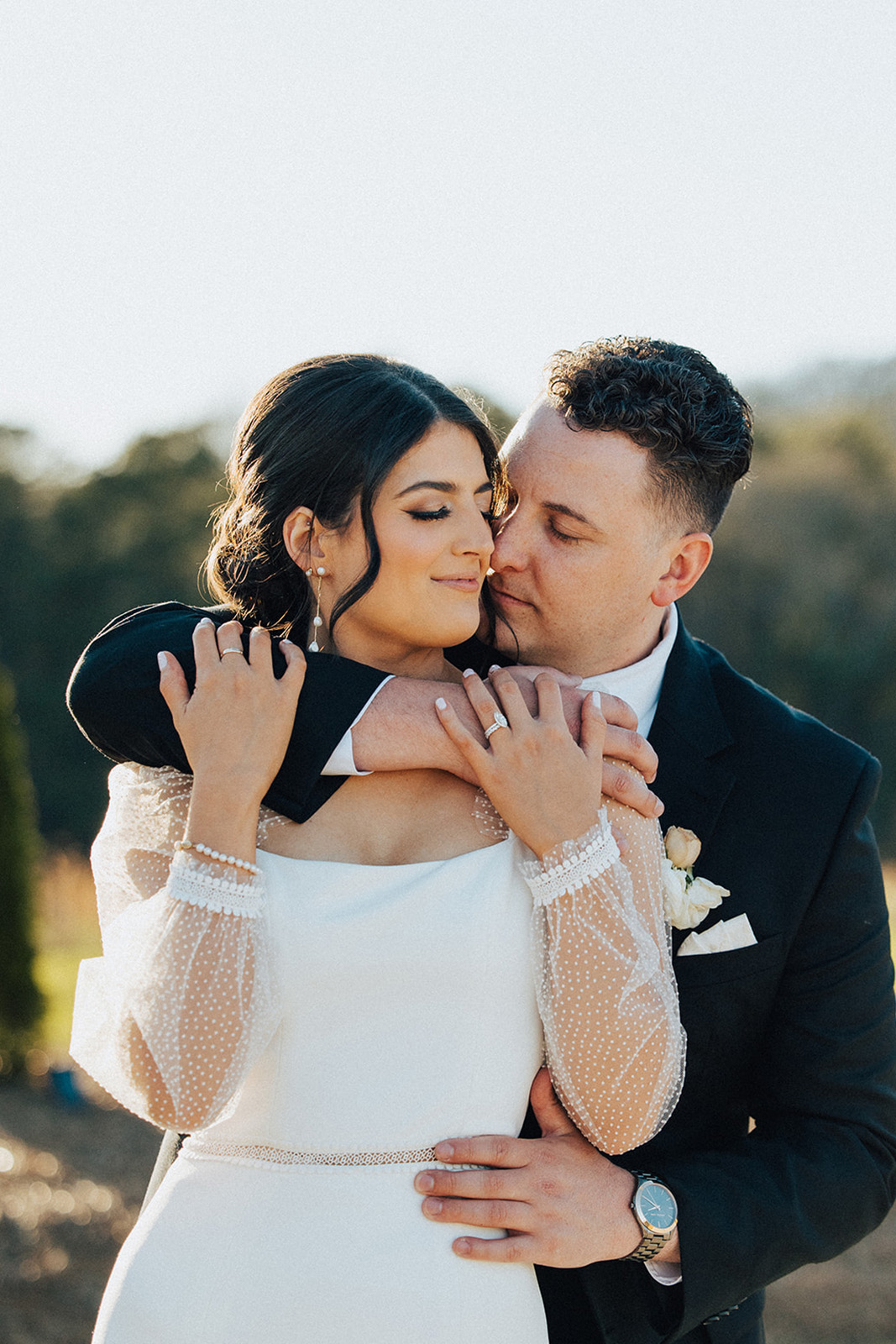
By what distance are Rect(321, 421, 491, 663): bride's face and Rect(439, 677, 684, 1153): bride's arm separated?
1.03ft

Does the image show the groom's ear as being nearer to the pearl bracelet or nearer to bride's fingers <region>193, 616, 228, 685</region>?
bride's fingers <region>193, 616, 228, 685</region>

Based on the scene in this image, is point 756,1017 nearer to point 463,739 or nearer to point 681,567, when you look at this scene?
point 463,739

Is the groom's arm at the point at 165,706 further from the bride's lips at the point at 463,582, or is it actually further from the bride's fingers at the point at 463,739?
the bride's lips at the point at 463,582

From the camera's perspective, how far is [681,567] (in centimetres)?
341

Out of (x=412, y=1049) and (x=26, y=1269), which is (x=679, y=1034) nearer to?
(x=412, y=1049)

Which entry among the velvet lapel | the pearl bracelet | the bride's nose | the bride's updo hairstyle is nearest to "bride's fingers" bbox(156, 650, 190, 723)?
the pearl bracelet

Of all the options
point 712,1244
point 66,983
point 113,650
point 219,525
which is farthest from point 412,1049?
point 66,983

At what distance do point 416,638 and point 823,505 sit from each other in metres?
25.4

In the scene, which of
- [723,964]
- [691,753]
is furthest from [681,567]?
[723,964]

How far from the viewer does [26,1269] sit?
5.84 metres

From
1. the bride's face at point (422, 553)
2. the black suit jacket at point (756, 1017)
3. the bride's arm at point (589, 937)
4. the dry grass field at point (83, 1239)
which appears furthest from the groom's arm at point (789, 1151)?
the dry grass field at point (83, 1239)

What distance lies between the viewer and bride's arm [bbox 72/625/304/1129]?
2.15 m

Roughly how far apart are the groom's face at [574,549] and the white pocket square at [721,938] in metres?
0.79

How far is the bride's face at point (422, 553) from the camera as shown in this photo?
2.53 m
